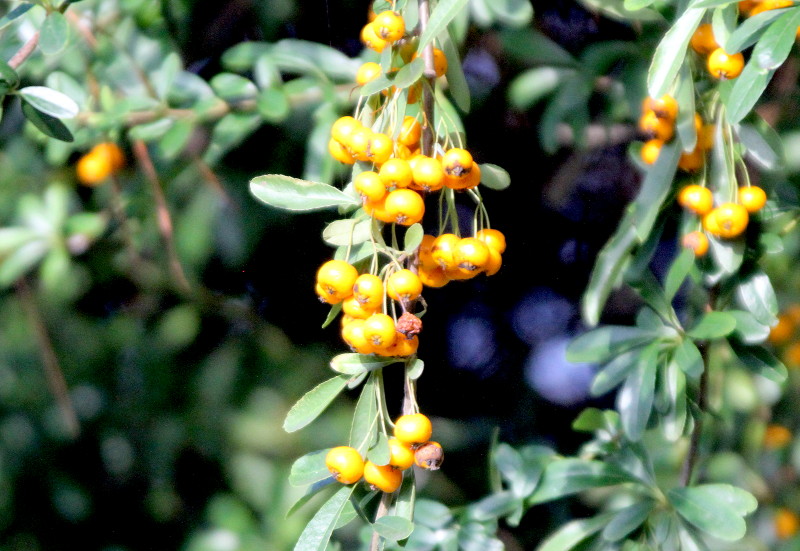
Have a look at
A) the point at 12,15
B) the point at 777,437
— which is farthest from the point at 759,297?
the point at 12,15

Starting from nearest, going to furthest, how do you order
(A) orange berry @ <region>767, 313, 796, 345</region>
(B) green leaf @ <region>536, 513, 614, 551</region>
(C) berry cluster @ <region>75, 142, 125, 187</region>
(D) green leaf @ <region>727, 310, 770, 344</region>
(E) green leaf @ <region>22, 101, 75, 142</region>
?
(E) green leaf @ <region>22, 101, 75, 142</region>
(D) green leaf @ <region>727, 310, 770, 344</region>
(B) green leaf @ <region>536, 513, 614, 551</region>
(C) berry cluster @ <region>75, 142, 125, 187</region>
(A) orange berry @ <region>767, 313, 796, 345</region>

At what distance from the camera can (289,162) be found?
1428 millimetres

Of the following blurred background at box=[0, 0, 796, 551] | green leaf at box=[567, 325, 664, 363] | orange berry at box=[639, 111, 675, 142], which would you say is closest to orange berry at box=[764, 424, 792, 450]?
blurred background at box=[0, 0, 796, 551]

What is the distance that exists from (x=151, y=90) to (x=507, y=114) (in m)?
0.65

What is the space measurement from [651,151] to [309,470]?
54 cm

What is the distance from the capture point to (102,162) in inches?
54.6

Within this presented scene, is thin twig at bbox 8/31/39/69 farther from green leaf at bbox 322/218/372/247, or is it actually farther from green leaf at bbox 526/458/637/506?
green leaf at bbox 526/458/637/506

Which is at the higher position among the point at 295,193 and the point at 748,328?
the point at 295,193

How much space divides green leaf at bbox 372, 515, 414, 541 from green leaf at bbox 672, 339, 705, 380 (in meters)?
0.45

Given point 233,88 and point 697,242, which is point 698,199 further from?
point 233,88

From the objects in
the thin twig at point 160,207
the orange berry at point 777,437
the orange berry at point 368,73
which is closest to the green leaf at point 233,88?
the thin twig at point 160,207

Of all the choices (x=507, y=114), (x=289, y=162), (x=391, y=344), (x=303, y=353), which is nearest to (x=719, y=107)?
(x=391, y=344)

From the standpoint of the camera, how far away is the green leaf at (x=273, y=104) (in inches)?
48.4

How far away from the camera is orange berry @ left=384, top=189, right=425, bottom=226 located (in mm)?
625
